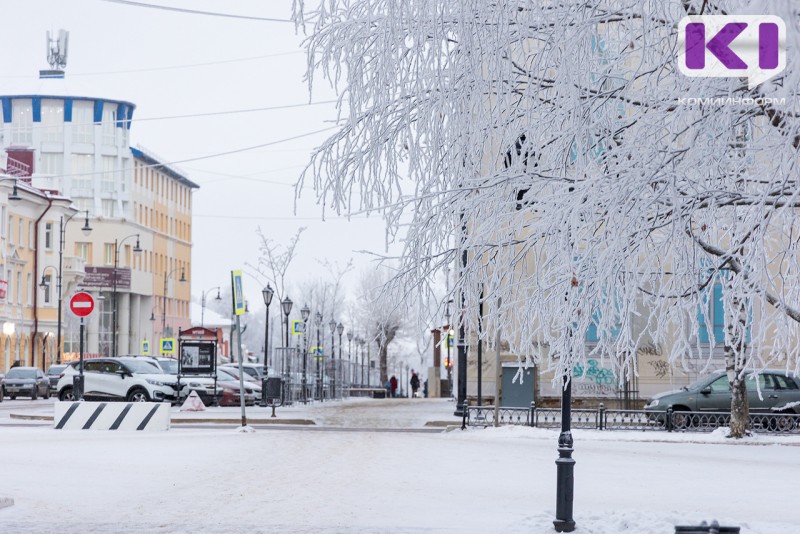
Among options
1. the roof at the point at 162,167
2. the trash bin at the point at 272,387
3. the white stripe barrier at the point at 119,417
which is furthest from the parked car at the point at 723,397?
the roof at the point at 162,167

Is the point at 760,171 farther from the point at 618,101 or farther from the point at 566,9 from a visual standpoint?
the point at 566,9

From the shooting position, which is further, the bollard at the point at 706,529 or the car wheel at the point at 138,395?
the car wheel at the point at 138,395

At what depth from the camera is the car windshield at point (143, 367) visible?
129 feet

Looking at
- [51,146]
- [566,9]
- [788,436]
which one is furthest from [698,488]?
[51,146]

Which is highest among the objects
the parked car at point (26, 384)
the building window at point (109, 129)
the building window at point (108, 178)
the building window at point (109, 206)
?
the building window at point (109, 129)

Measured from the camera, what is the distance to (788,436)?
2647cm


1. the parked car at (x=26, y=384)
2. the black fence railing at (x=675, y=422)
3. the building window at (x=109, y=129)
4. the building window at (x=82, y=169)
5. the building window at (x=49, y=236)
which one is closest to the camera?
the black fence railing at (x=675, y=422)

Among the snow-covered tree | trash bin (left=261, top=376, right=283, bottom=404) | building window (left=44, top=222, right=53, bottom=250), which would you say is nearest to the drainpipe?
building window (left=44, top=222, right=53, bottom=250)

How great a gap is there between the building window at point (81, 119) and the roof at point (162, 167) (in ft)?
15.9

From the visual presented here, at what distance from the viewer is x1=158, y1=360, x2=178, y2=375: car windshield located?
44444mm

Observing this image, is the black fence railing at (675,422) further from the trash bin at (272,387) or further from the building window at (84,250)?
the building window at (84,250)

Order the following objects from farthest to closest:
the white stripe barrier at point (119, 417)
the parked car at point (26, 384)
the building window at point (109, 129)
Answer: the building window at point (109, 129) → the parked car at point (26, 384) → the white stripe barrier at point (119, 417)

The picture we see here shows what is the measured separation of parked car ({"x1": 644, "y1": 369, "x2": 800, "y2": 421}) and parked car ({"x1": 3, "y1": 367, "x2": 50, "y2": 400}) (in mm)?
32911

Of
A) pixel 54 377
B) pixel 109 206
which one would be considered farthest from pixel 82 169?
pixel 54 377
